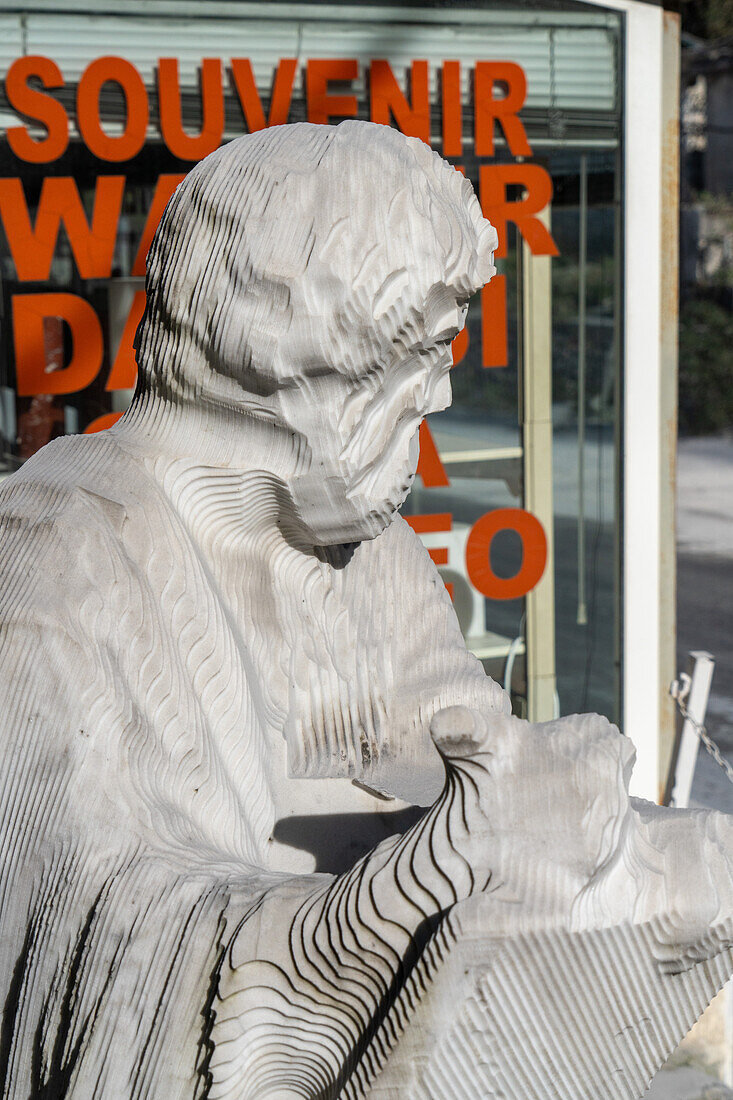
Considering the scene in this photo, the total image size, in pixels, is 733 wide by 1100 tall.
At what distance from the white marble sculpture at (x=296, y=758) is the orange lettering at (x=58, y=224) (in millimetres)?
2700

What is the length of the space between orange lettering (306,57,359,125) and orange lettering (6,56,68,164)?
2.41 ft

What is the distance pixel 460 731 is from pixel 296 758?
468mm

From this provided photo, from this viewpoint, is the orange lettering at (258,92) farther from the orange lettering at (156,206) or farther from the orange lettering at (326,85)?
the orange lettering at (156,206)

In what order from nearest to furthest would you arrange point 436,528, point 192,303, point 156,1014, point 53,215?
point 156,1014
point 192,303
point 53,215
point 436,528

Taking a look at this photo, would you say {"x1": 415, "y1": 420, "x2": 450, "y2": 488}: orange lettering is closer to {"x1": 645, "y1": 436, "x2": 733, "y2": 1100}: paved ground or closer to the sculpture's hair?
{"x1": 645, "y1": 436, "x2": 733, "y2": 1100}: paved ground

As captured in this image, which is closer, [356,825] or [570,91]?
[356,825]

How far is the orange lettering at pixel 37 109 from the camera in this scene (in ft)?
11.7

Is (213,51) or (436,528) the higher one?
(213,51)

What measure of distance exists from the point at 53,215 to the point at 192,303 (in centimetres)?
284

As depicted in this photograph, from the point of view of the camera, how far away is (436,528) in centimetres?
408

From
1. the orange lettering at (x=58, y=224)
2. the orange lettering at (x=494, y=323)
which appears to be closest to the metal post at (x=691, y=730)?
the orange lettering at (x=494, y=323)

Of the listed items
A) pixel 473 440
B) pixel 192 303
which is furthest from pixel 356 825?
pixel 473 440

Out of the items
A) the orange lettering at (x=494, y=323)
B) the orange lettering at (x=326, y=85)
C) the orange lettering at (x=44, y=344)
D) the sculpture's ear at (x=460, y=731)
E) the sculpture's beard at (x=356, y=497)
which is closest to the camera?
the sculpture's ear at (x=460, y=731)

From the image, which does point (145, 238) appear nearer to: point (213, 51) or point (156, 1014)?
point (213, 51)
